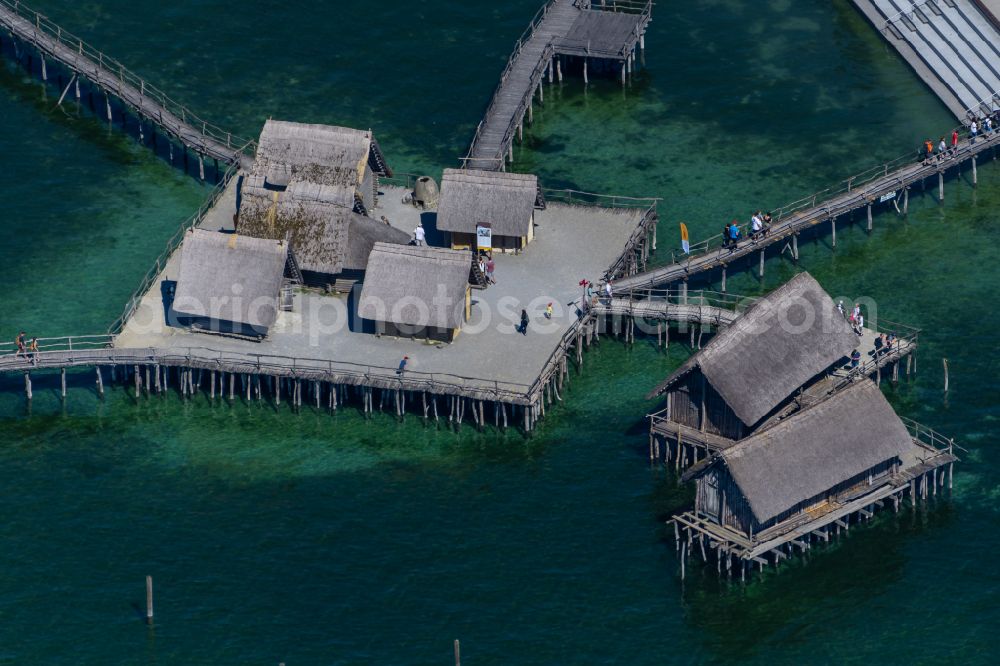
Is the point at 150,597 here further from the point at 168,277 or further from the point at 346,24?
the point at 346,24

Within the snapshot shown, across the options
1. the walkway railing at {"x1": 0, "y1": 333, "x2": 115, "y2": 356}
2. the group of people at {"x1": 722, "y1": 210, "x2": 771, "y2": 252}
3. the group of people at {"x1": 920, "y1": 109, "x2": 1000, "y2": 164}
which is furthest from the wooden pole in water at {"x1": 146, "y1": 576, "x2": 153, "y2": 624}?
the group of people at {"x1": 920, "y1": 109, "x2": 1000, "y2": 164}

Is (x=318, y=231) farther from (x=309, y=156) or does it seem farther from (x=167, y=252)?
(x=167, y=252)

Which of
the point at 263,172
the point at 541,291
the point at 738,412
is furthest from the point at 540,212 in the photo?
the point at 738,412

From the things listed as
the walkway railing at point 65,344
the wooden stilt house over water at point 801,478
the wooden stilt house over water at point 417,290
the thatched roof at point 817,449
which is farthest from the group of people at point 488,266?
the thatched roof at point 817,449

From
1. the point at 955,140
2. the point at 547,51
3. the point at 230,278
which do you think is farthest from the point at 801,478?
the point at 547,51

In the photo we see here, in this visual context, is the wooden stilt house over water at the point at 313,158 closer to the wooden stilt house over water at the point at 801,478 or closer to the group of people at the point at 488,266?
the group of people at the point at 488,266

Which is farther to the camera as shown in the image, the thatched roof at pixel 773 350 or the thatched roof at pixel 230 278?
the thatched roof at pixel 230 278

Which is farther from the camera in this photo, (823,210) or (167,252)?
(823,210)
